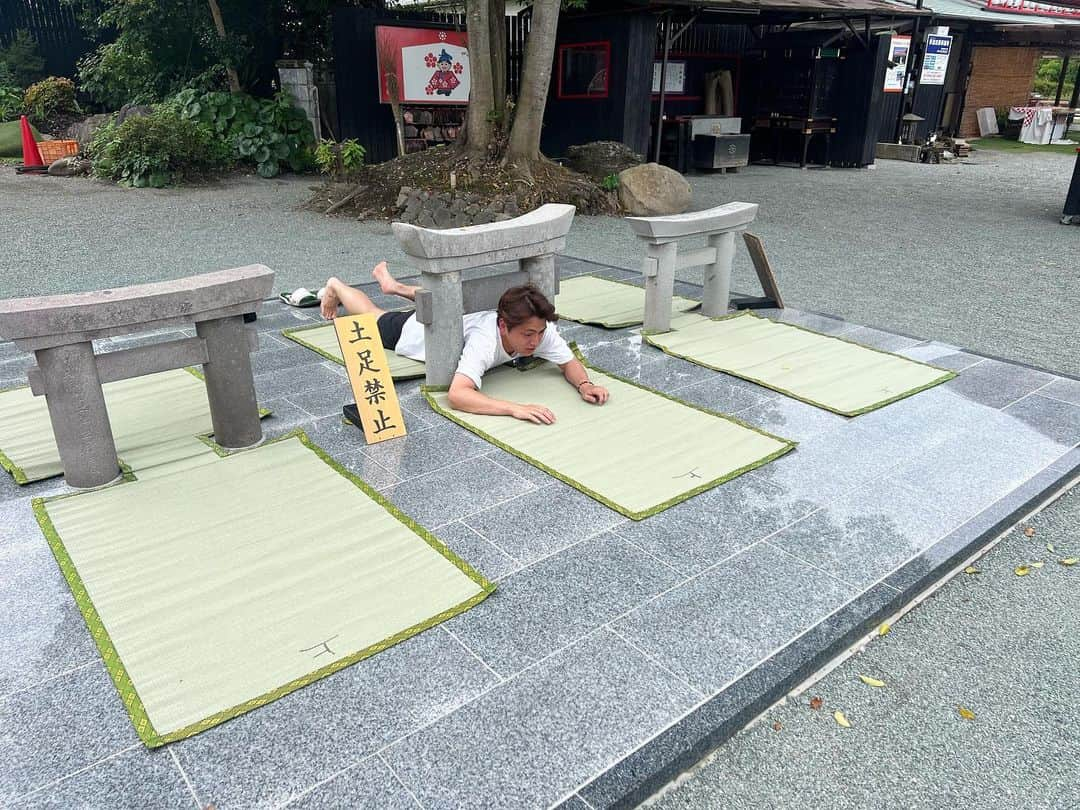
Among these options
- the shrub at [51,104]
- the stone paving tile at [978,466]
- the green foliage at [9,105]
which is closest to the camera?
the stone paving tile at [978,466]

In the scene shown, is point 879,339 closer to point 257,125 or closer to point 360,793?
point 360,793

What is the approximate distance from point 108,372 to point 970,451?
3.69 m

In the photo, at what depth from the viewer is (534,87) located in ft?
29.2

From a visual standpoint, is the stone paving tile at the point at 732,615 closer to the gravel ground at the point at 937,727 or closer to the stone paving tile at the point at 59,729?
the gravel ground at the point at 937,727

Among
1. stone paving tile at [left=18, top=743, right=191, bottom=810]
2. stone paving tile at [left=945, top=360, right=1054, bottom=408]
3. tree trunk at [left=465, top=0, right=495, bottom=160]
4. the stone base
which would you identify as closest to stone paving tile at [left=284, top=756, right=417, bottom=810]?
stone paving tile at [left=18, top=743, right=191, bottom=810]

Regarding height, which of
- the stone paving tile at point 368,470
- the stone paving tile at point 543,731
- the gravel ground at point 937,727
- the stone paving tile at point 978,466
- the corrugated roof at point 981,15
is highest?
the corrugated roof at point 981,15

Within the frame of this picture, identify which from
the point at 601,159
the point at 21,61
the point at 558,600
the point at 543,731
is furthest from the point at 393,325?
the point at 21,61

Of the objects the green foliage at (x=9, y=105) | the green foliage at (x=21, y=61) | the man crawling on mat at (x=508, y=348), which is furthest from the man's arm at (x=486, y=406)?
the green foliage at (x=21, y=61)

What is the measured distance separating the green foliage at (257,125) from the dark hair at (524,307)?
366 inches

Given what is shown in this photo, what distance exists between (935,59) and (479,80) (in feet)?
39.8

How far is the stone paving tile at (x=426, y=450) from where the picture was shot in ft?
10.7

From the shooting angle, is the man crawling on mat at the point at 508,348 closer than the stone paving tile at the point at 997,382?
Yes

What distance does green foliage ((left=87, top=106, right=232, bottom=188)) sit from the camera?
1054 cm

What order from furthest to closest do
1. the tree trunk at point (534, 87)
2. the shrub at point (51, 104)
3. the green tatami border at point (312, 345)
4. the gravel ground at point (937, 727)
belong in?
1. the shrub at point (51, 104)
2. the tree trunk at point (534, 87)
3. the green tatami border at point (312, 345)
4. the gravel ground at point (937, 727)
